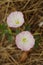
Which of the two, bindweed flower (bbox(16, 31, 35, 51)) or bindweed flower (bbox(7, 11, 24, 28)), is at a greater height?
bindweed flower (bbox(7, 11, 24, 28))

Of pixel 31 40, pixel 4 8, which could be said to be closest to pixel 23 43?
pixel 31 40

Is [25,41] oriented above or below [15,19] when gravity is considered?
below

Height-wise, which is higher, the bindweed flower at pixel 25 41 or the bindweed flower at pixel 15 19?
the bindweed flower at pixel 15 19
